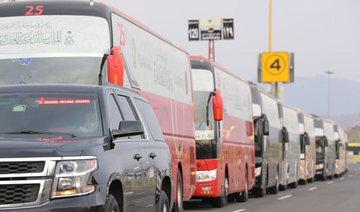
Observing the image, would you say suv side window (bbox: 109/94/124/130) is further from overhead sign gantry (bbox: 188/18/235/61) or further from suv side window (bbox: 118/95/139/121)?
overhead sign gantry (bbox: 188/18/235/61)

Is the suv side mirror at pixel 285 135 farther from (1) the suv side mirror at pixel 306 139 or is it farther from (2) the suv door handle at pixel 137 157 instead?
(2) the suv door handle at pixel 137 157

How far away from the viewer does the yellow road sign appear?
86250 millimetres

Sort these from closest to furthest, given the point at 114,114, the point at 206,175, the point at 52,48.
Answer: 1. the point at 114,114
2. the point at 52,48
3. the point at 206,175

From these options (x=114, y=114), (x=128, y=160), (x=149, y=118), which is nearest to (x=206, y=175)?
(x=149, y=118)

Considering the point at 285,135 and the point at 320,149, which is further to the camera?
the point at 320,149

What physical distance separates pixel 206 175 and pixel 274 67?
210 ft

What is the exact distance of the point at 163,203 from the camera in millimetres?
12195

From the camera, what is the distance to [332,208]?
2373 centimetres

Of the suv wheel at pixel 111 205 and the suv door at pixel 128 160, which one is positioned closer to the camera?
the suv wheel at pixel 111 205

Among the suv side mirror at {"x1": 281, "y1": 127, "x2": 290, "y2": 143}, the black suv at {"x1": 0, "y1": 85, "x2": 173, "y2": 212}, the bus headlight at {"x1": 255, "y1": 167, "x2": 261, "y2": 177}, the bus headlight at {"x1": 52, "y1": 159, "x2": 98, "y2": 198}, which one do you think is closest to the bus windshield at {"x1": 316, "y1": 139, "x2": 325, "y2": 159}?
the suv side mirror at {"x1": 281, "y1": 127, "x2": 290, "y2": 143}

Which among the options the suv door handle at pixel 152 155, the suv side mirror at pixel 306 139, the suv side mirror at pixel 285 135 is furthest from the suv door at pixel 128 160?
the suv side mirror at pixel 306 139

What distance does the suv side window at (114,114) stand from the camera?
10.1m

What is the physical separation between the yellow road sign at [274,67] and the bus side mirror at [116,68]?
71.2 metres

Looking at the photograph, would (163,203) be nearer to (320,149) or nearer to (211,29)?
(320,149)
